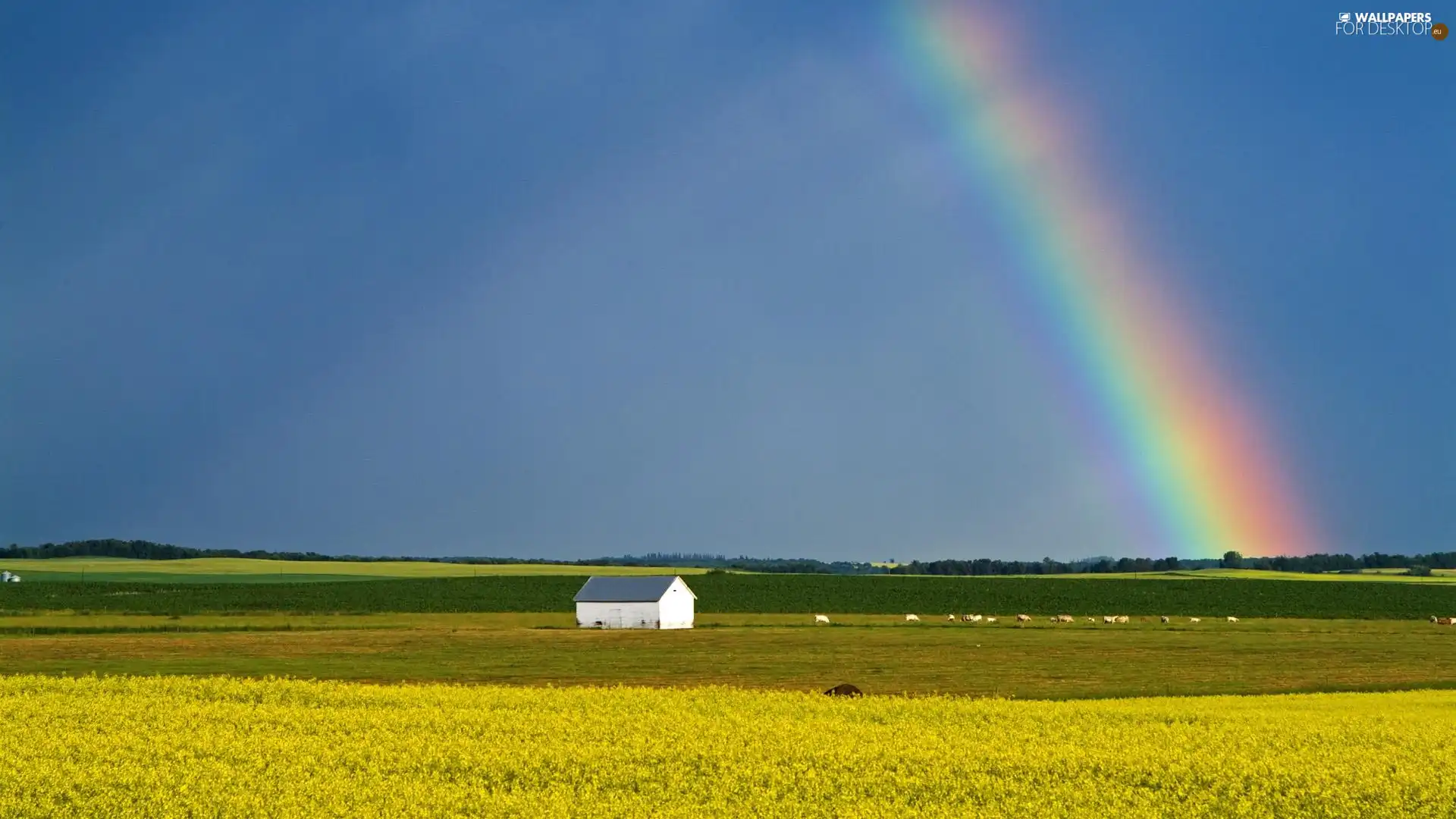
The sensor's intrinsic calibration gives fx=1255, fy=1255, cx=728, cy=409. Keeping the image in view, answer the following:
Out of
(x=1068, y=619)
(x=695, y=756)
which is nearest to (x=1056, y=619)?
(x=1068, y=619)

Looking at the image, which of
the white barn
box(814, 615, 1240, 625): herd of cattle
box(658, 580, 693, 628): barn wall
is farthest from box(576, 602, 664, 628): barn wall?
box(814, 615, 1240, 625): herd of cattle

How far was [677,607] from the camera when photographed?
10562 centimetres

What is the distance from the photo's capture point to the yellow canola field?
23562 mm

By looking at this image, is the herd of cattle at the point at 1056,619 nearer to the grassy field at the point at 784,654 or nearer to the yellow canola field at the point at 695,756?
the grassy field at the point at 784,654

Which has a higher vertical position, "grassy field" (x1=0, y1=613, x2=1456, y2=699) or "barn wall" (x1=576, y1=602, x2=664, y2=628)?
"barn wall" (x1=576, y1=602, x2=664, y2=628)

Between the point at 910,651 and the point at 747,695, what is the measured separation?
33.5 metres

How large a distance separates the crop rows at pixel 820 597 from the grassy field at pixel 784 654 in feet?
65.1

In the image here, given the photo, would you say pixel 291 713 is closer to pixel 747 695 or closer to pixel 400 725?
pixel 400 725

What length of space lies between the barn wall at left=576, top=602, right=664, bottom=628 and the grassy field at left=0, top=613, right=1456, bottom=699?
233 cm

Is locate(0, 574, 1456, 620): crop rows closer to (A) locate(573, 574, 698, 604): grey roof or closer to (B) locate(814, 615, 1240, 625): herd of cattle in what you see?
(B) locate(814, 615, 1240, 625): herd of cattle

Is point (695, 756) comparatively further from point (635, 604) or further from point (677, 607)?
point (677, 607)

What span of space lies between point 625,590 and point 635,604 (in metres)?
2.35

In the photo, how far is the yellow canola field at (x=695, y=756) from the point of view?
23.6m

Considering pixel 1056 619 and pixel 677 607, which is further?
pixel 1056 619
